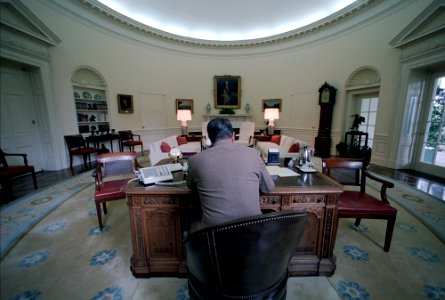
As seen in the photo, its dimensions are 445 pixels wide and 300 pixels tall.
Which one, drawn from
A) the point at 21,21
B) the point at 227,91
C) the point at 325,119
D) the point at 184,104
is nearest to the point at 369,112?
the point at 325,119

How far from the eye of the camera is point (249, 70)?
7613 mm

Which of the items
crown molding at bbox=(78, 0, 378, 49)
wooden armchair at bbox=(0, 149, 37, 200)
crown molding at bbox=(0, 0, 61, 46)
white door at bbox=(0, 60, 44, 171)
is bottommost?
wooden armchair at bbox=(0, 149, 37, 200)

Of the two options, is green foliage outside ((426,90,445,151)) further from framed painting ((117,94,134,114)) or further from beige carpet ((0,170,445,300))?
framed painting ((117,94,134,114))

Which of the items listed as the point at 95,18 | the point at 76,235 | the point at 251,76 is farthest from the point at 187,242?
the point at 251,76

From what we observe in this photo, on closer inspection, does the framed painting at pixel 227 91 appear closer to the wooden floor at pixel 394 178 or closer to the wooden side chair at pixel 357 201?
the wooden floor at pixel 394 178

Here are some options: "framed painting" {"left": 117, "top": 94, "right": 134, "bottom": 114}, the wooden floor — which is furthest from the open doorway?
"framed painting" {"left": 117, "top": 94, "right": 134, "bottom": 114}

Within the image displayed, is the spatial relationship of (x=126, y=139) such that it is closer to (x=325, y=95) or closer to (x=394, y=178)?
(x=325, y=95)

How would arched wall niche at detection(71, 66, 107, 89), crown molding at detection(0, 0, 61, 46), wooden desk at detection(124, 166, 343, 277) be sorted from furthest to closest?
arched wall niche at detection(71, 66, 107, 89), wooden desk at detection(124, 166, 343, 277), crown molding at detection(0, 0, 61, 46)

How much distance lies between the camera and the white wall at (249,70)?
15.3 feet

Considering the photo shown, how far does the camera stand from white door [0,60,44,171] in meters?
0.59

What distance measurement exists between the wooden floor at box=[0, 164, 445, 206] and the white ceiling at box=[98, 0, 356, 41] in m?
4.87

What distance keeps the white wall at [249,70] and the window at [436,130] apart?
0.66 m

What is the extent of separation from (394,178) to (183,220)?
14.8ft

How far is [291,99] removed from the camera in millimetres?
7152
